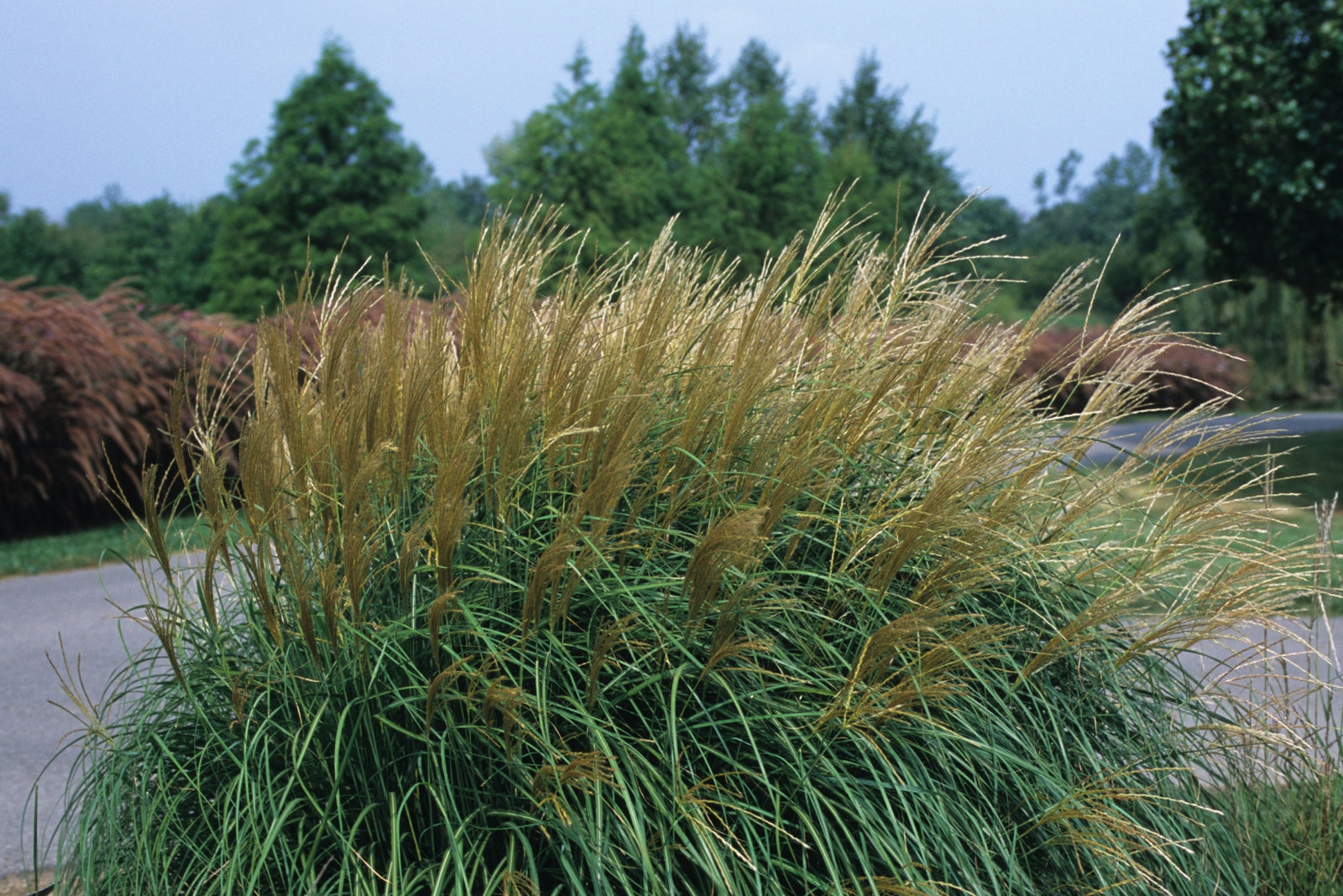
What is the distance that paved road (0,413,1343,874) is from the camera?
3.46 meters

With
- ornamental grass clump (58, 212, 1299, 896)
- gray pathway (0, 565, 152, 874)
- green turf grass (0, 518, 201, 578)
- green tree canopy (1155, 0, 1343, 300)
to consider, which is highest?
green tree canopy (1155, 0, 1343, 300)

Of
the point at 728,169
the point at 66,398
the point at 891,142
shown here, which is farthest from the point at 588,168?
the point at 66,398

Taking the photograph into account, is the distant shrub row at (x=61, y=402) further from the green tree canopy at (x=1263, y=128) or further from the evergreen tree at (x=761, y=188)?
the evergreen tree at (x=761, y=188)

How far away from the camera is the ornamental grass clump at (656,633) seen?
1804 mm

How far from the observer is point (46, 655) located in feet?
8.97

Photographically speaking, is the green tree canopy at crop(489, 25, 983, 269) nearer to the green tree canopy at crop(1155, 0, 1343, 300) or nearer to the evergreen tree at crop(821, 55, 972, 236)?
the evergreen tree at crop(821, 55, 972, 236)

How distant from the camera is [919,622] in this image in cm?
180

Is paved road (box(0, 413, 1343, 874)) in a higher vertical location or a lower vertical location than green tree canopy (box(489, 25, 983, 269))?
lower

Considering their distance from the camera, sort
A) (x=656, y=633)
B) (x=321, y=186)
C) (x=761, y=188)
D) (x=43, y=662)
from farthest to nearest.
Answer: (x=321, y=186) < (x=761, y=188) < (x=43, y=662) < (x=656, y=633)

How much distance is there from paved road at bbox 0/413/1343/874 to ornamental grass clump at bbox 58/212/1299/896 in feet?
1.40

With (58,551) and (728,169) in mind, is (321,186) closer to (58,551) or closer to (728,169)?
(728,169)

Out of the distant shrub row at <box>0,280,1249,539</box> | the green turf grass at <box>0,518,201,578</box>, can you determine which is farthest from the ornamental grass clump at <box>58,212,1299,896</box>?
the distant shrub row at <box>0,280,1249,539</box>

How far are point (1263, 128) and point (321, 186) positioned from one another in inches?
881

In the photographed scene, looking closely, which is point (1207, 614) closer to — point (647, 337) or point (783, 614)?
point (783, 614)
